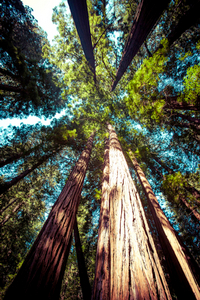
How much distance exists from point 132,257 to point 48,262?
1269 mm

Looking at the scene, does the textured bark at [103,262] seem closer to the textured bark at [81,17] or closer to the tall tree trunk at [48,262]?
the tall tree trunk at [48,262]

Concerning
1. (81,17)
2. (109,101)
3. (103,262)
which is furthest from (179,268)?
(109,101)

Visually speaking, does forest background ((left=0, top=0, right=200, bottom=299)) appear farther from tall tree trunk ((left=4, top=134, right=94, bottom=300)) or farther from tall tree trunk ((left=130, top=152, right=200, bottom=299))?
tall tree trunk ((left=130, top=152, right=200, bottom=299))

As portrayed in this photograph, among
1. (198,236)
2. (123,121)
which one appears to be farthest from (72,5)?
(198,236)

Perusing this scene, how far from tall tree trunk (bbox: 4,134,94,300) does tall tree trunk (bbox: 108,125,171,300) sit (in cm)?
109

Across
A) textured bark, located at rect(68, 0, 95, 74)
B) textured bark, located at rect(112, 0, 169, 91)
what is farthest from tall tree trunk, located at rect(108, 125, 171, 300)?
textured bark, located at rect(68, 0, 95, 74)

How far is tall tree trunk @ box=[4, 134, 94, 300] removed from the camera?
1.14 m

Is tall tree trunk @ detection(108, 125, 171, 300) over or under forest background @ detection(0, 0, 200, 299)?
under

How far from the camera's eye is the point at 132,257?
0.76 metres

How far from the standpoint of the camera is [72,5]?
212 cm

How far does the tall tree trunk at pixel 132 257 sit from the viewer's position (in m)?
0.62

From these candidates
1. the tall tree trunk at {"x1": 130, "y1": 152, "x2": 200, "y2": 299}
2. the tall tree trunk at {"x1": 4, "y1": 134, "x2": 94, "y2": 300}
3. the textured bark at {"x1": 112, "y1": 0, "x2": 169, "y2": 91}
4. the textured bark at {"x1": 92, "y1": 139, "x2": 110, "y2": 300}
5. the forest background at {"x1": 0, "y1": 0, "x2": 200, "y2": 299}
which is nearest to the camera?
the textured bark at {"x1": 92, "y1": 139, "x2": 110, "y2": 300}

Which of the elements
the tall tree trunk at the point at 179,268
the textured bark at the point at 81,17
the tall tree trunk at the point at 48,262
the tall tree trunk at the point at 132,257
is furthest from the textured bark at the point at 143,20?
the tall tree trunk at the point at 179,268

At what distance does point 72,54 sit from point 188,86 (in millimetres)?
5904
